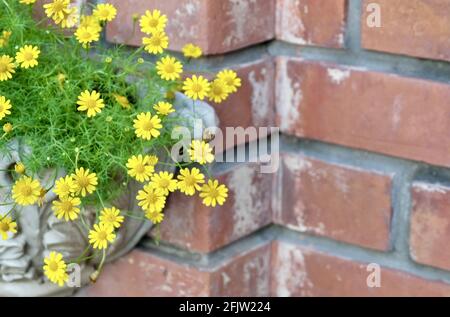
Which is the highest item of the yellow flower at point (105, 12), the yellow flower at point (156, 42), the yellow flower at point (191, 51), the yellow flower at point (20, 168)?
the yellow flower at point (105, 12)

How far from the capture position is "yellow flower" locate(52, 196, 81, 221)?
0.82 m

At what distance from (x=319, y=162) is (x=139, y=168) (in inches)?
9.9

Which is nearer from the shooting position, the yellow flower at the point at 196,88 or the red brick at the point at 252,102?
the yellow flower at the point at 196,88

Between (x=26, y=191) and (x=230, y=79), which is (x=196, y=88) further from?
(x=26, y=191)

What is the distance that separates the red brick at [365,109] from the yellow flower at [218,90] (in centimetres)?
13

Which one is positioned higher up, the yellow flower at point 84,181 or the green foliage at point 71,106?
the green foliage at point 71,106

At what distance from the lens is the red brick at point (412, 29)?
0.88m

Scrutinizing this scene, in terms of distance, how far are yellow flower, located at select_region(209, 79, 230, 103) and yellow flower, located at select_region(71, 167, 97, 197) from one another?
152 millimetres

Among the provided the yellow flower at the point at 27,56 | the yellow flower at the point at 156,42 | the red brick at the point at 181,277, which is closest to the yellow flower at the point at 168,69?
the yellow flower at the point at 156,42

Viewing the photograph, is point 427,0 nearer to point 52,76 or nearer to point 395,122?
point 395,122

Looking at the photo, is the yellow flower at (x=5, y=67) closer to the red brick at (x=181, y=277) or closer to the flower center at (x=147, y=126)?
the flower center at (x=147, y=126)

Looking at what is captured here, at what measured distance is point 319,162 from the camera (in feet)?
3.29

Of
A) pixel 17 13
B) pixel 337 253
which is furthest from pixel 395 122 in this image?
pixel 17 13
